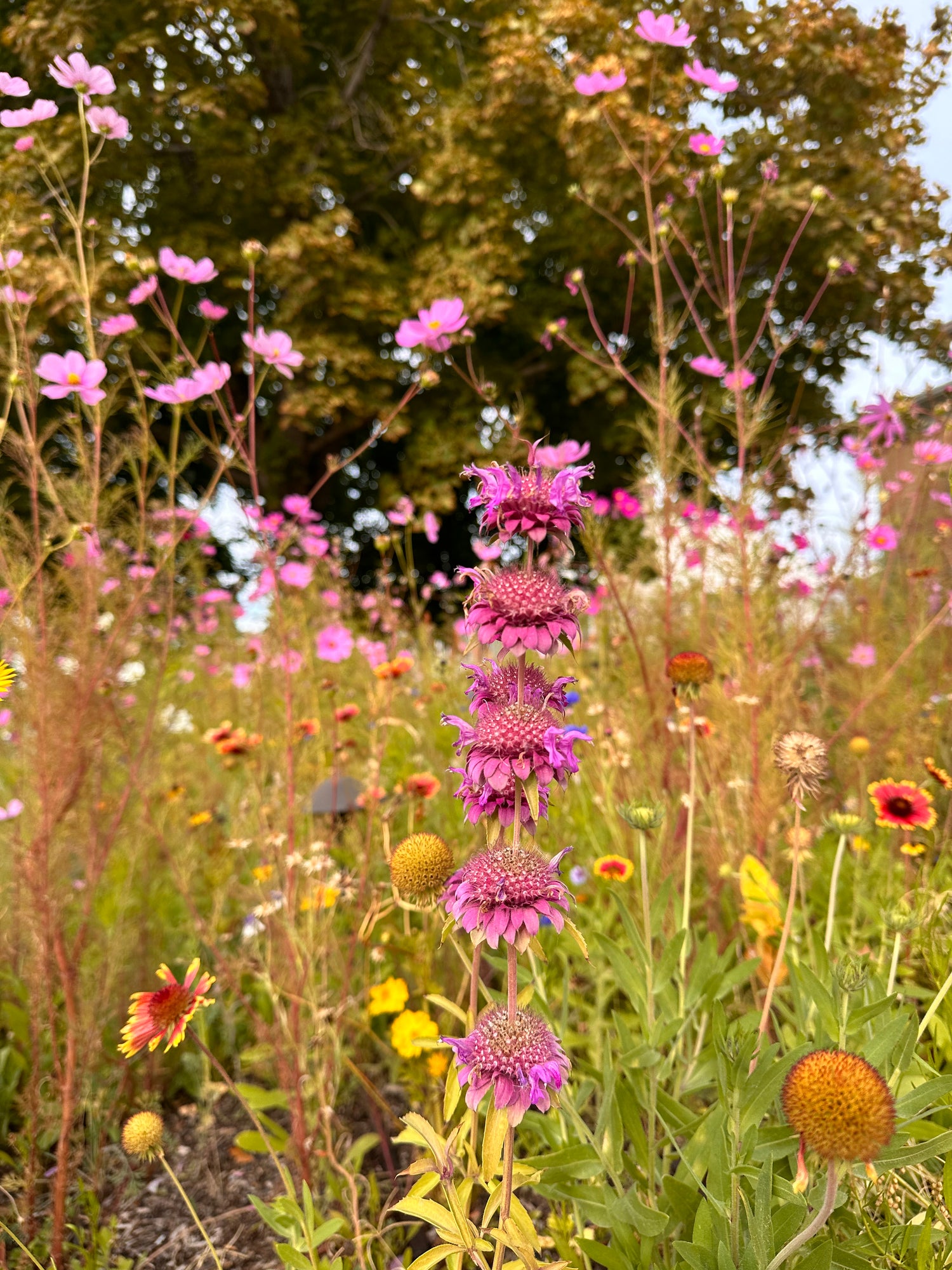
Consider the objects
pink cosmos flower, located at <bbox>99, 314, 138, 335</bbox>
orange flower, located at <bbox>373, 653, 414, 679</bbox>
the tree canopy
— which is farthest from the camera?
the tree canopy

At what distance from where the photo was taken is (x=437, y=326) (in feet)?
5.88

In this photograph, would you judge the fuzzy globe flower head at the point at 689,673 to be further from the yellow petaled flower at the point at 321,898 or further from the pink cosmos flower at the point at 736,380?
the pink cosmos flower at the point at 736,380

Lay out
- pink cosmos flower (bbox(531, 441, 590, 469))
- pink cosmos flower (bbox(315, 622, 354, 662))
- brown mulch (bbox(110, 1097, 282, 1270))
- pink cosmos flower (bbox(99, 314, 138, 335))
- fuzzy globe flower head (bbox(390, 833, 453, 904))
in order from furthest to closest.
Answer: pink cosmos flower (bbox(315, 622, 354, 662))
pink cosmos flower (bbox(531, 441, 590, 469))
pink cosmos flower (bbox(99, 314, 138, 335))
brown mulch (bbox(110, 1097, 282, 1270))
fuzzy globe flower head (bbox(390, 833, 453, 904))

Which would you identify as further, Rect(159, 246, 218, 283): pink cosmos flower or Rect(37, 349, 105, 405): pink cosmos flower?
Rect(159, 246, 218, 283): pink cosmos flower

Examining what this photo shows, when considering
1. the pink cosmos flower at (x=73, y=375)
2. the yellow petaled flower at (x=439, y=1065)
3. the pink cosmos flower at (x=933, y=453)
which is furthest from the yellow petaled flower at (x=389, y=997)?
the pink cosmos flower at (x=933, y=453)

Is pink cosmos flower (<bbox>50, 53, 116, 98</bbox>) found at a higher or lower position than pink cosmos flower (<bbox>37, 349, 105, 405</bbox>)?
higher

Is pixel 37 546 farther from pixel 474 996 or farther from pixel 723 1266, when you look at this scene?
pixel 723 1266

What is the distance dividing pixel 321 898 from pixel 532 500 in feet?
3.70

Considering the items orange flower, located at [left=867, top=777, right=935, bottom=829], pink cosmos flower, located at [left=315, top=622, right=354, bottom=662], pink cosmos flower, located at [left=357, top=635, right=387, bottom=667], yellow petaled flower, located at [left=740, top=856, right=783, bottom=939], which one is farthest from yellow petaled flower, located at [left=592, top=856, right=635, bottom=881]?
pink cosmos flower, located at [left=357, top=635, right=387, bottom=667]

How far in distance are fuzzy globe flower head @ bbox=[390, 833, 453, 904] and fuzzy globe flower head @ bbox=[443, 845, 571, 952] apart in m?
0.22

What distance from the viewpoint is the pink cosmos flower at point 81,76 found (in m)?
1.63

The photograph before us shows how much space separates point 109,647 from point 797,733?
1.40 meters

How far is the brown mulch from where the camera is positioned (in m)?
1.49

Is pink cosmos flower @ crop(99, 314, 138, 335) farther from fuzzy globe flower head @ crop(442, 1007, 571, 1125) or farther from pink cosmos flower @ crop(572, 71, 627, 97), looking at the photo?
fuzzy globe flower head @ crop(442, 1007, 571, 1125)
